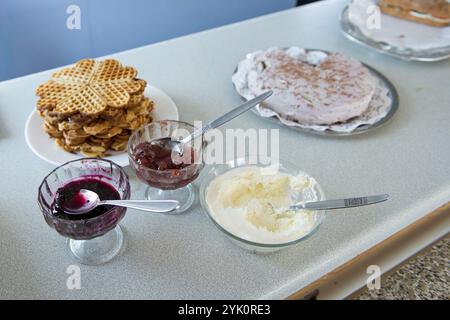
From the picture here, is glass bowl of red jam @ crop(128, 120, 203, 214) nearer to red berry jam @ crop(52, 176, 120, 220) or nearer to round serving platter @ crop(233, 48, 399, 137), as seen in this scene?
red berry jam @ crop(52, 176, 120, 220)

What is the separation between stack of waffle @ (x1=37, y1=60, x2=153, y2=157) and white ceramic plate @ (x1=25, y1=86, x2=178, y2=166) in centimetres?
2

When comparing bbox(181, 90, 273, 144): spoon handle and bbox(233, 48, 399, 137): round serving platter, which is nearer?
bbox(181, 90, 273, 144): spoon handle

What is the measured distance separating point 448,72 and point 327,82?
0.53m

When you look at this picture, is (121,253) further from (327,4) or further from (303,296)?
(327,4)

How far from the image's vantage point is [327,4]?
5.88 ft

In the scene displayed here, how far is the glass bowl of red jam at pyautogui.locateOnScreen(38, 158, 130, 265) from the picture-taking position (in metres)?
0.73

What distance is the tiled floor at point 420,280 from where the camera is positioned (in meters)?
1.06

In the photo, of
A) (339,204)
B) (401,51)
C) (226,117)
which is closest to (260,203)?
(339,204)

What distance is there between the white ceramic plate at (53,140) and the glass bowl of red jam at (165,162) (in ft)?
0.29

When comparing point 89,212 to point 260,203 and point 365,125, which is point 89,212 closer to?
point 260,203

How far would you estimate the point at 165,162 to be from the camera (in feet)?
2.84

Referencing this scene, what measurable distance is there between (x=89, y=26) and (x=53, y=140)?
121cm

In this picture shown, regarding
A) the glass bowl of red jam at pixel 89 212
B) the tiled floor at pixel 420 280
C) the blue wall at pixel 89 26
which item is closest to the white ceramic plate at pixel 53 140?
the glass bowl of red jam at pixel 89 212

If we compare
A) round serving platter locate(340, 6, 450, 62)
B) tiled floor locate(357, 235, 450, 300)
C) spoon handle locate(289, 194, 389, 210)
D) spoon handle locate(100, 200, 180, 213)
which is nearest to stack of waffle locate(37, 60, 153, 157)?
spoon handle locate(100, 200, 180, 213)
